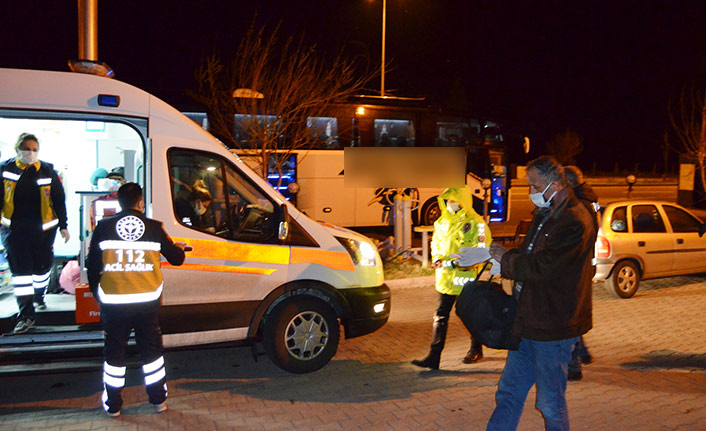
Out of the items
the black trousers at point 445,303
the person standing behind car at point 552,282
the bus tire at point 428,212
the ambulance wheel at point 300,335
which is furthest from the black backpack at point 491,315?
the bus tire at point 428,212

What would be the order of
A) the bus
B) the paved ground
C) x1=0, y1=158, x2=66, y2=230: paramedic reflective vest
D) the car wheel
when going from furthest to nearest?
1. the bus
2. the car wheel
3. x1=0, y1=158, x2=66, y2=230: paramedic reflective vest
4. the paved ground

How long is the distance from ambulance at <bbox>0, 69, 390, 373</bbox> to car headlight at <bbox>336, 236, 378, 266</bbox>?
0.01 meters

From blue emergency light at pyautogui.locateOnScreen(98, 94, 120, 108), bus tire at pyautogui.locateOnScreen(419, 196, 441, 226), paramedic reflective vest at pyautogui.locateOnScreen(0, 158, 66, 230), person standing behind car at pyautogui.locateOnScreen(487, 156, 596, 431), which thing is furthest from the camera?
bus tire at pyautogui.locateOnScreen(419, 196, 441, 226)

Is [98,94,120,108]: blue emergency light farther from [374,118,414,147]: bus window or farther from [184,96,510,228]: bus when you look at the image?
[374,118,414,147]: bus window

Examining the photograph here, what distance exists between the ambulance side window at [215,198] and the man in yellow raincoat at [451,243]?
1.57m

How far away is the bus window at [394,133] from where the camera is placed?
15.6 metres

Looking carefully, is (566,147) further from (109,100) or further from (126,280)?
(126,280)

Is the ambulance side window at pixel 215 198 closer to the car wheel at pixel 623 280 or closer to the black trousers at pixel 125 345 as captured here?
the black trousers at pixel 125 345

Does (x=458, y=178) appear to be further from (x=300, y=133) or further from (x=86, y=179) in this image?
(x=86, y=179)

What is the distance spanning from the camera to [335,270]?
19.4 feet

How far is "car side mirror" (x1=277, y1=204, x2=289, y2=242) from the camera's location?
558 centimetres

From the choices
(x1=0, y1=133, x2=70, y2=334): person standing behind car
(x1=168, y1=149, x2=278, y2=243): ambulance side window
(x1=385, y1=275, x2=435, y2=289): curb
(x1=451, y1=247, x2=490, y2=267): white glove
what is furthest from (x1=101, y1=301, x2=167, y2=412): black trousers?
(x1=385, y1=275, x2=435, y2=289): curb

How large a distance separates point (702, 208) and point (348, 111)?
1414cm

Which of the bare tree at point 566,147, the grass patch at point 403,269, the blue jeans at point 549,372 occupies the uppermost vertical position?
the bare tree at point 566,147
